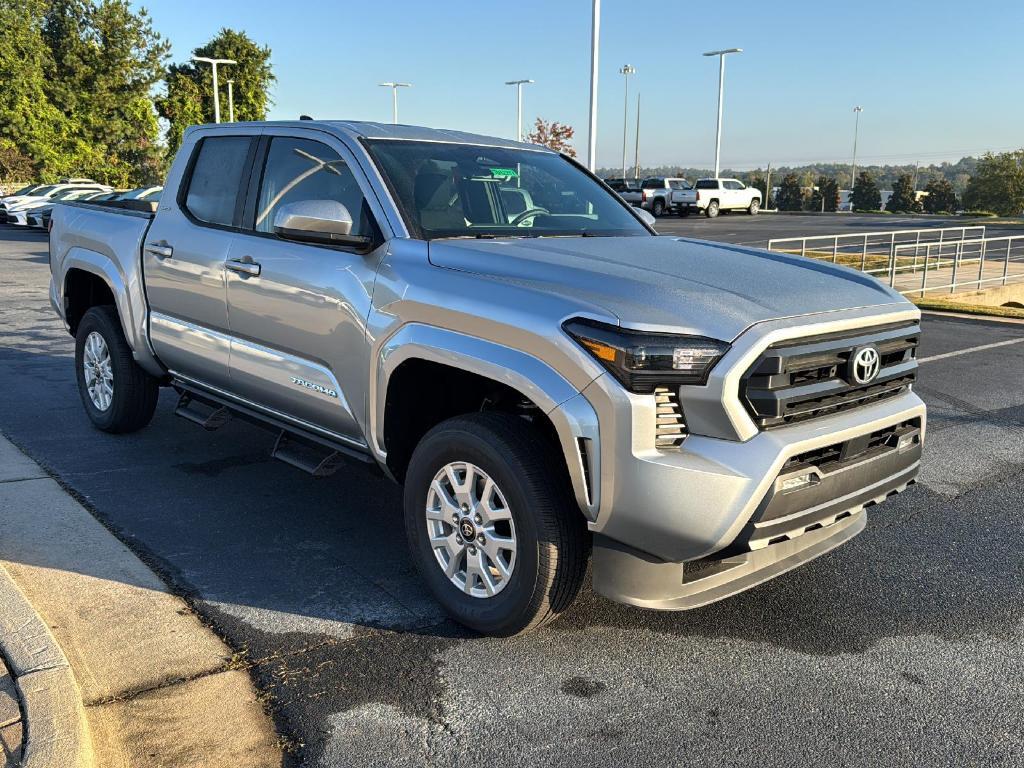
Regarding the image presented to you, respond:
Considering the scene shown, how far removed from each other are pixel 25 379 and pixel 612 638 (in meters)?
6.39

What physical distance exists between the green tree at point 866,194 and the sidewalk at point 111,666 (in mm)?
63776

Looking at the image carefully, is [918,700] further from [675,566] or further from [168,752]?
[168,752]

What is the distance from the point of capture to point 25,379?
26.3 ft

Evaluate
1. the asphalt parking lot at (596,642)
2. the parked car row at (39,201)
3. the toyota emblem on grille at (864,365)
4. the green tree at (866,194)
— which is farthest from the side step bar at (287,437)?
the green tree at (866,194)

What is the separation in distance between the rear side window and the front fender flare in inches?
69.0

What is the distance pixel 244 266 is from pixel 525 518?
2.16 metres

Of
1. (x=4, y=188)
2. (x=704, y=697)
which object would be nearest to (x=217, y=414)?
(x=704, y=697)

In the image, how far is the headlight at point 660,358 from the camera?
303 centimetres

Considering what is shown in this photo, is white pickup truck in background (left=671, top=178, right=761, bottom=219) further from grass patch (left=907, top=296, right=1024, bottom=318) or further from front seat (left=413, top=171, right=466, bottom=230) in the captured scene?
front seat (left=413, top=171, right=466, bottom=230)

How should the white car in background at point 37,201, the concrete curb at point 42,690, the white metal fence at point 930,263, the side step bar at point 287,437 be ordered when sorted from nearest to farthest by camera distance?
the concrete curb at point 42,690, the side step bar at point 287,437, the white metal fence at point 930,263, the white car in background at point 37,201

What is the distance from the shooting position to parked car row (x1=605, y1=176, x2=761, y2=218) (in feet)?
147

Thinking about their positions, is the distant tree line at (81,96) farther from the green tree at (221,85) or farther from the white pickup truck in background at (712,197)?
the white pickup truck in background at (712,197)

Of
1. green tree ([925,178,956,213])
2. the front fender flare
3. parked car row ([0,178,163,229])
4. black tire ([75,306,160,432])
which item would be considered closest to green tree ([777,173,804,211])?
green tree ([925,178,956,213])

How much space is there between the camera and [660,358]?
3.04 metres
